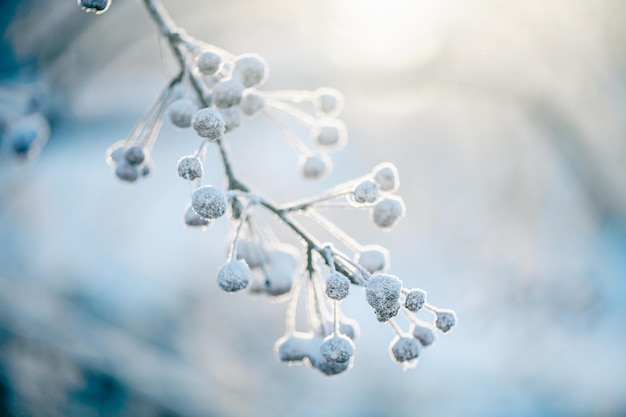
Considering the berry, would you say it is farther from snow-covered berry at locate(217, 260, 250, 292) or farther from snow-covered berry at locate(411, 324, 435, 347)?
snow-covered berry at locate(411, 324, 435, 347)

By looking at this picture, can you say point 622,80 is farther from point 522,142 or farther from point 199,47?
point 199,47

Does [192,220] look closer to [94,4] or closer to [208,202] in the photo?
[208,202]

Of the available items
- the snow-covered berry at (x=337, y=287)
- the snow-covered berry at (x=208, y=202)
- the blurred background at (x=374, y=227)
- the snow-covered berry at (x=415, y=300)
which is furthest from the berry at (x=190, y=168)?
the blurred background at (x=374, y=227)

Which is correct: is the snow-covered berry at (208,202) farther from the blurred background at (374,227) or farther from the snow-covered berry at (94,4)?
the blurred background at (374,227)

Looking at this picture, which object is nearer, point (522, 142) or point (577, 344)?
point (577, 344)

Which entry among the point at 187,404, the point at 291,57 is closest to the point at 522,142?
A: the point at 291,57
